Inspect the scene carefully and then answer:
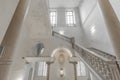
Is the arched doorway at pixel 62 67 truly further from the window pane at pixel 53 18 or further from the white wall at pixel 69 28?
the window pane at pixel 53 18

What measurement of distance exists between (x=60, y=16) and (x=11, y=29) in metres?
10.5

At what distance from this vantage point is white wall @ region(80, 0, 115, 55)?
7932 mm

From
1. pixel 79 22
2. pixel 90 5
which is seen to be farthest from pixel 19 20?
pixel 79 22

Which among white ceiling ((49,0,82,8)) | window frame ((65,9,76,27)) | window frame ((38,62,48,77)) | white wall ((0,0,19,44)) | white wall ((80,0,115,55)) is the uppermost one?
white ceiling ((49,0,82,8))

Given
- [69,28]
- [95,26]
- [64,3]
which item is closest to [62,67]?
[95,26]

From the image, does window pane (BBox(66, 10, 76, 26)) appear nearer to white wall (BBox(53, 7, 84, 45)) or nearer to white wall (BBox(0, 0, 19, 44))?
white wall (BBox(53, 7, 84, 45))

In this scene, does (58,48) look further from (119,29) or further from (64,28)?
(119,29)

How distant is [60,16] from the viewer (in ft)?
42.8

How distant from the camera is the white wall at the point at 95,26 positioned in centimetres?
793

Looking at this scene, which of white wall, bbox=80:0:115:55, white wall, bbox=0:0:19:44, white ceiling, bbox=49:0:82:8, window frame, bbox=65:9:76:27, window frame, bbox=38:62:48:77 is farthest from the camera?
white ceiling, bbox=49:0:82:8

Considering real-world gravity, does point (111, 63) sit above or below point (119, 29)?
below

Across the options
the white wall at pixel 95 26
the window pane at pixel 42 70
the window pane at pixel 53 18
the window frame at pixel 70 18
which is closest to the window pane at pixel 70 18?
the window frame at pixel 70 18

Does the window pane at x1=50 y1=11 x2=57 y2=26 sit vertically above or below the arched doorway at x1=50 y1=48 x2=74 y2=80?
above

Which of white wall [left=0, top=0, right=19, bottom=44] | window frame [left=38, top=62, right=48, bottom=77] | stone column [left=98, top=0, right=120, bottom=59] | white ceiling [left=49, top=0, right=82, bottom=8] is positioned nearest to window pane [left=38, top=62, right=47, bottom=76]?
window frame [left=38, top=62, right=48, bottom=77]
